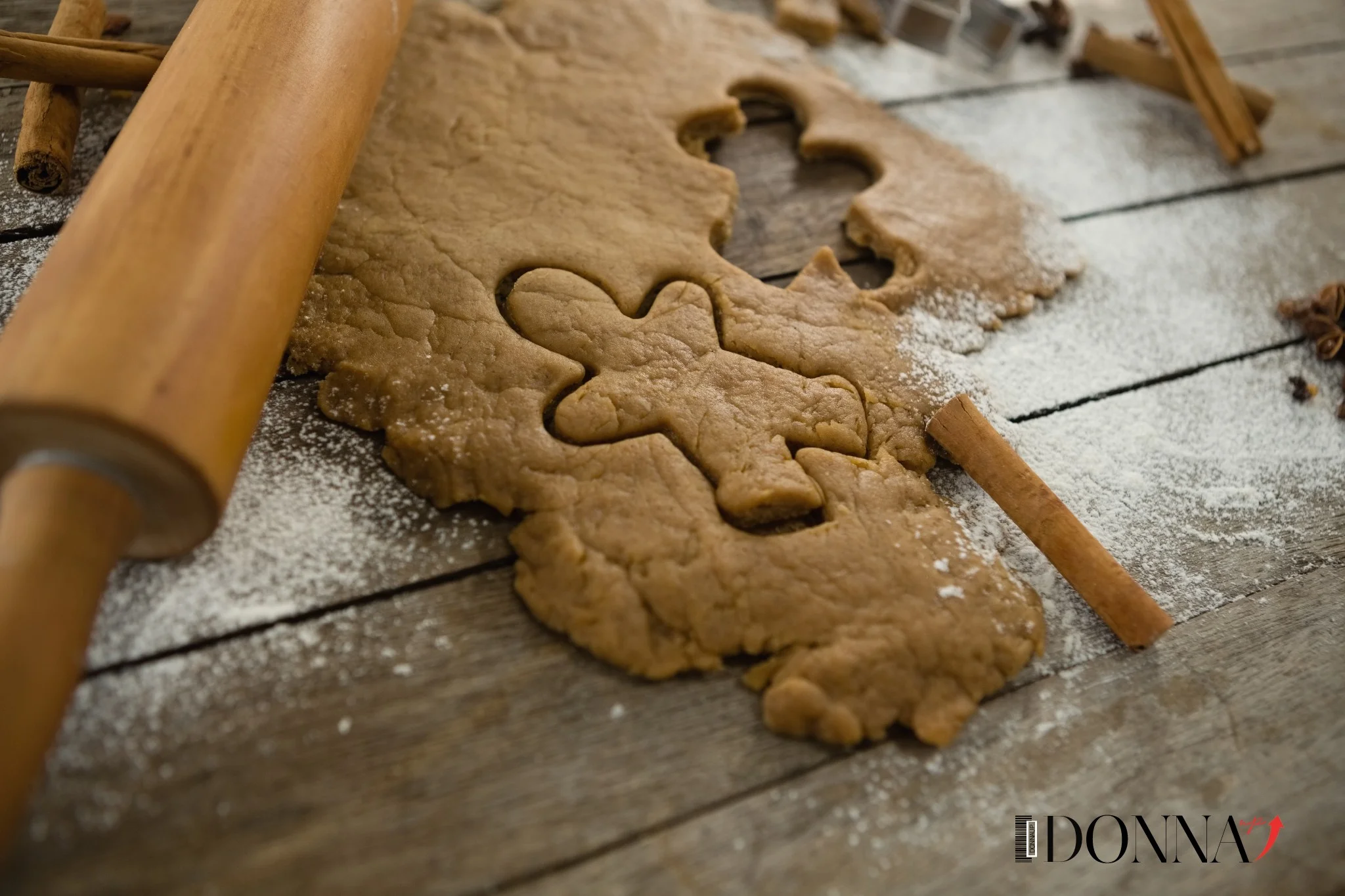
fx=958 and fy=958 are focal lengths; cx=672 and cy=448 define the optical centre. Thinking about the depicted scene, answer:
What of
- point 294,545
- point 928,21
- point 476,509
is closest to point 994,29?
point 928,21

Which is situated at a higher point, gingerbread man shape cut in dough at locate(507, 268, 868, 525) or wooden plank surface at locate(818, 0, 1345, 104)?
wooden plank surface at locate(818, 0, 1345, 104)

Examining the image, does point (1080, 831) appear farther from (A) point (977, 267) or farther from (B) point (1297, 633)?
(A) point (977, 267)

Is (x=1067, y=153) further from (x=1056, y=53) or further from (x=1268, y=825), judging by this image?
(x=1268, y=825)

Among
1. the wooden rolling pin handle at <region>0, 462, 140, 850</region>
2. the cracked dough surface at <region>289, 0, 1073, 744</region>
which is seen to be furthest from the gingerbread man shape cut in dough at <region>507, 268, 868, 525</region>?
the wooden rolling pin handle at <region>0, 462, 140, 850</region>

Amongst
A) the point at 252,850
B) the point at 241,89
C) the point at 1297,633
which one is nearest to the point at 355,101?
the point at 241,89

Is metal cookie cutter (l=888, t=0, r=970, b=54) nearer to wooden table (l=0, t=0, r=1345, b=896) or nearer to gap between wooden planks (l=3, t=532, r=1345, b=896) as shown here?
wooden table (l=0, t=0, r=1345, b=896)
